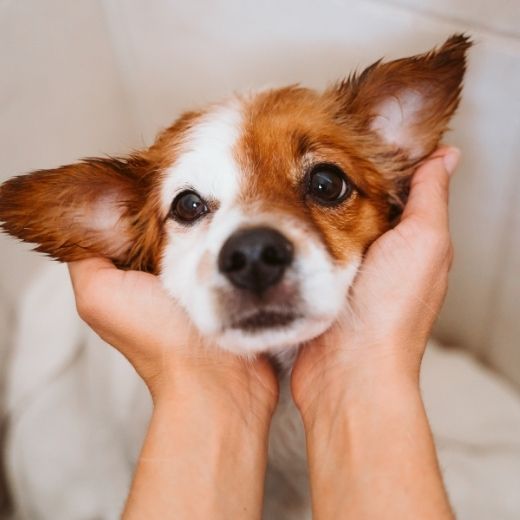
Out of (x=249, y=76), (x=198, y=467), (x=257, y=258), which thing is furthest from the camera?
(x=249, y=76)

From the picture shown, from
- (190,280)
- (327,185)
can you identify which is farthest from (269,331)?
(327,185)

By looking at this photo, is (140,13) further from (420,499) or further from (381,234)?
(420,499)

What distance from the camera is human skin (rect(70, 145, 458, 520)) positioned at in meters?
0.82

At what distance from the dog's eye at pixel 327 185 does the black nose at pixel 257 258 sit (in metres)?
0.18

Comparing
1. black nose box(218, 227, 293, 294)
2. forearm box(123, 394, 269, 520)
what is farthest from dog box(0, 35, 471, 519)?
forearm box(123, 394, 269, 520)

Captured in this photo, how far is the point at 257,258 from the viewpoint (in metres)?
0.76

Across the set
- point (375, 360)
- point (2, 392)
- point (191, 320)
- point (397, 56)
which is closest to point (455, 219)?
point (397, 56)

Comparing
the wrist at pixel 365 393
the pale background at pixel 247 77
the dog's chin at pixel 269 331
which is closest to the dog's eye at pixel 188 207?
the dog's chin at pixel 269 331

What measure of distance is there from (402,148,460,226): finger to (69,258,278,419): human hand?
350 millimetres

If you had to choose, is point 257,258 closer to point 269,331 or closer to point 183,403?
point 269,331

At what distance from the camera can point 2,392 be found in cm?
154

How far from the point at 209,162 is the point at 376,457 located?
0.49 meters

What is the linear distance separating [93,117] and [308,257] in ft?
3.31

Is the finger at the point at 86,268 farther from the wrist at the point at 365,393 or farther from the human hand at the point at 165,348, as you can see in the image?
the wrist at the point at 365,393
